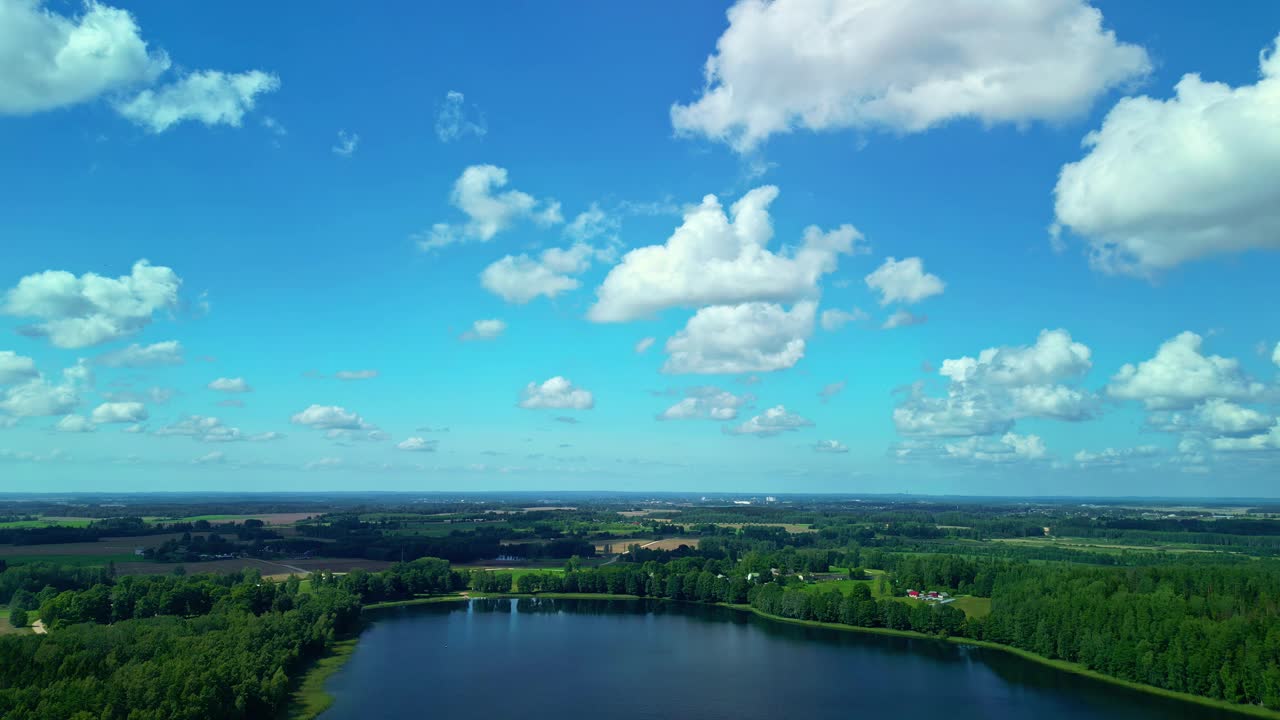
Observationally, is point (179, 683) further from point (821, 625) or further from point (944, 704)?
point (821, 625)

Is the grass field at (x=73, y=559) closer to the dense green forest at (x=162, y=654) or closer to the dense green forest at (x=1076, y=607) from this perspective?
the dense green forest at (x=162, y=654)

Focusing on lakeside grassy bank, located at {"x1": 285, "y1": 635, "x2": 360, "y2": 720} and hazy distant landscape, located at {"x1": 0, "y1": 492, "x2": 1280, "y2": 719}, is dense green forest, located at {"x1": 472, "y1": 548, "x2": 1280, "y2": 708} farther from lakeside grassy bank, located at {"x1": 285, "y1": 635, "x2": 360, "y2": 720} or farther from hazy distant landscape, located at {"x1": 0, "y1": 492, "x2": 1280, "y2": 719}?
lakeside grassy bank, located at {"x1": 285, "y1": 635, "x2": 360, "y2": 720}

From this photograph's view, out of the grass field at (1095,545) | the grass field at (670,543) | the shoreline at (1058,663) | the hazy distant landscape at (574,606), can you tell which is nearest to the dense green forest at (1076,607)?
the hazy distant landscape at (574,606)

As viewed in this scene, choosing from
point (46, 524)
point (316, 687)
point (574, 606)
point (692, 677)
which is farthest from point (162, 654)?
point (46, 524)

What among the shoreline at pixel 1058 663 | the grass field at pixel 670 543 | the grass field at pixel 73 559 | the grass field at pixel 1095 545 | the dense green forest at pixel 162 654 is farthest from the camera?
the grass field at pixel 670 543

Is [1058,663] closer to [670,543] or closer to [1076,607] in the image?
[1076,607]

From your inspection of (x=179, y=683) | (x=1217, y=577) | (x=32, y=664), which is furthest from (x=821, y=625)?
(x=32, y=664)
